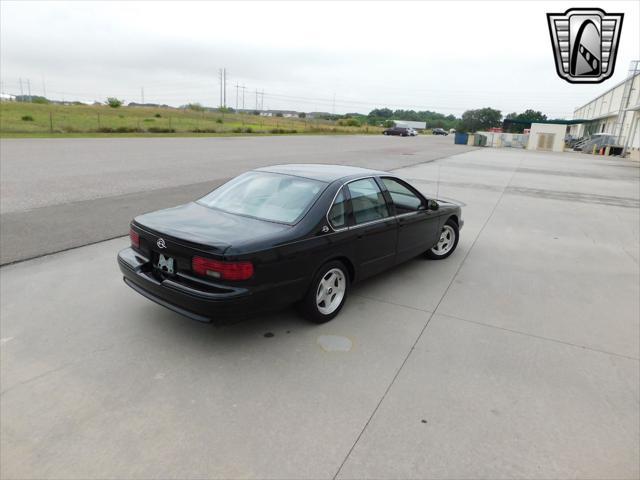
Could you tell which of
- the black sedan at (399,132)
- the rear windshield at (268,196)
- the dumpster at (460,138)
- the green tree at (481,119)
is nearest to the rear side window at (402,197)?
the rear windshield at (268,196)

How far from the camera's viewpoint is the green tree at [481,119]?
111m

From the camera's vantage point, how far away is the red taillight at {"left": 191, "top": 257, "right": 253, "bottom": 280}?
3330 mm

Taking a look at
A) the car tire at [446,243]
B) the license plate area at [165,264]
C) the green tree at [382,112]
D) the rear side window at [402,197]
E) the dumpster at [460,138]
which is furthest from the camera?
the green tree at [382,112]

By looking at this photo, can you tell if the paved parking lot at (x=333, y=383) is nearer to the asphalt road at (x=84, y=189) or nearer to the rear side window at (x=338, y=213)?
the rear side window at (x=338, y=213)

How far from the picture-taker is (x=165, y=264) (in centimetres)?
369

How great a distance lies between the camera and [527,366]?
3.55 metres

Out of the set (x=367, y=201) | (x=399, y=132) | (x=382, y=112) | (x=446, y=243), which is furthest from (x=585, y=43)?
(x=382, y=112)

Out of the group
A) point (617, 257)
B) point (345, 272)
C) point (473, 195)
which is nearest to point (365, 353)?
point (345, 272)

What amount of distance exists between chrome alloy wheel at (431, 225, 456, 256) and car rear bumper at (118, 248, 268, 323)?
3358 mm

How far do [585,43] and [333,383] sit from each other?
10564mm

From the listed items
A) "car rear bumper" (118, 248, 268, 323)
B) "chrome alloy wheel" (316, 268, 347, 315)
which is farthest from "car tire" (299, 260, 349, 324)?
"car rear bumper" (118, 248, 268, 323)

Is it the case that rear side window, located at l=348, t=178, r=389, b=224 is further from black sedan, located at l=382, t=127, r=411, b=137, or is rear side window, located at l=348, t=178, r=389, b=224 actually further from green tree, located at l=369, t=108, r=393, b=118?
green tree, located at l=369, t=108, r=393, b=118

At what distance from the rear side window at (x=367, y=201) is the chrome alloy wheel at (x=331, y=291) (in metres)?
0.59

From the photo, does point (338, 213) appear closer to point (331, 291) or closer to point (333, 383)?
point (331, 291)
